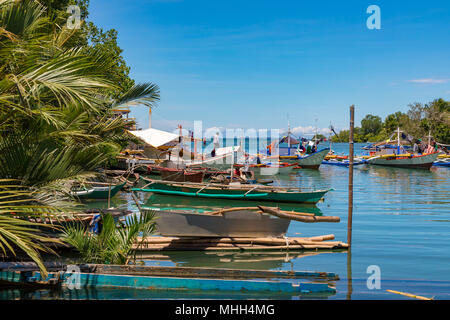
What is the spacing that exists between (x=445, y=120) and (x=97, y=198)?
258ft

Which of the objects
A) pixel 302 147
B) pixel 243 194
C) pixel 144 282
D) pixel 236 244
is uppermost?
pixel 302 147

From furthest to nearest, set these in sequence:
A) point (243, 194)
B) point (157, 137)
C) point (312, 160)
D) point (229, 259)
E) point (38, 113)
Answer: point (312, 160), point (157, 137), point (243, 194), point (229, 259), point (38, 113)

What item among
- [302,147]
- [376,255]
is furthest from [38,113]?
[302,147]

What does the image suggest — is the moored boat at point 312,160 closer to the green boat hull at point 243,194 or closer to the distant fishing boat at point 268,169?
the distant fishing boat at point 268,169

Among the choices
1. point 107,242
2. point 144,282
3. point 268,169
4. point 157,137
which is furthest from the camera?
point 268,169

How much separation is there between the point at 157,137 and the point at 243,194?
25126 mm

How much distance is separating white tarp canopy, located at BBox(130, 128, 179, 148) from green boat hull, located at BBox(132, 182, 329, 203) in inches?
749

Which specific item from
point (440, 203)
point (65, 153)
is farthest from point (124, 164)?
point (65, 153)

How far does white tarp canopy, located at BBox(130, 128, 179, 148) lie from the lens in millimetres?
45156

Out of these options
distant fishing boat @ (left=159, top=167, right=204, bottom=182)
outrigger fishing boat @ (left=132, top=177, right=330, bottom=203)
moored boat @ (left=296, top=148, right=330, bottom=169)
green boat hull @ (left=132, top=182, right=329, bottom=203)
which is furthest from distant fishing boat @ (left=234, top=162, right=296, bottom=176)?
outrigger fishing boat @ (left=132, top=177, right=330, bottom=203)

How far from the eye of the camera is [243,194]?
77.0 ft

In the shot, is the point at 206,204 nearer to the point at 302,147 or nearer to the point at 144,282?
the point at 144,282

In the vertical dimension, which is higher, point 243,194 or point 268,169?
point 268,169

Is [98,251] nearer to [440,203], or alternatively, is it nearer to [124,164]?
[440,203]
